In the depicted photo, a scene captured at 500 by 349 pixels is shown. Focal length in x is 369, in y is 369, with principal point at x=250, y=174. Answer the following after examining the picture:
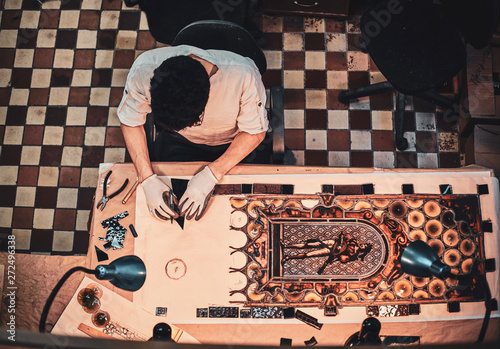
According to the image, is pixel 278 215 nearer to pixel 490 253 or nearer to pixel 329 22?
pixel 490 253

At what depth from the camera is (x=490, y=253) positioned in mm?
1967

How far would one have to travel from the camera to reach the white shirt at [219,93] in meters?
1.82

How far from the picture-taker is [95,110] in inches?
125

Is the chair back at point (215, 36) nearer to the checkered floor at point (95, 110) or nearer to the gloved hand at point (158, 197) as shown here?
the gloved hand at point (158, 197)

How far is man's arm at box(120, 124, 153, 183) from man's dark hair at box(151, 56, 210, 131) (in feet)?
1.66

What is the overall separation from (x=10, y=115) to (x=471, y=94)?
149 inches

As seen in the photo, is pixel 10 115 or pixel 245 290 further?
pixel 10 115

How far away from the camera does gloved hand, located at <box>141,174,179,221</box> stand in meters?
1.93

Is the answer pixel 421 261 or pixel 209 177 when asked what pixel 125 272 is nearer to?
pixel 209 177

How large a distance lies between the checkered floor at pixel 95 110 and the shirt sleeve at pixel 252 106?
1088 millimetres

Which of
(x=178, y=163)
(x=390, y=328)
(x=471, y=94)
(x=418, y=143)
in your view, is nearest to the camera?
(x=390, y=328)

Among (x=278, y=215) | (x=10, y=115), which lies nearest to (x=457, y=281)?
(x=278, y=215)

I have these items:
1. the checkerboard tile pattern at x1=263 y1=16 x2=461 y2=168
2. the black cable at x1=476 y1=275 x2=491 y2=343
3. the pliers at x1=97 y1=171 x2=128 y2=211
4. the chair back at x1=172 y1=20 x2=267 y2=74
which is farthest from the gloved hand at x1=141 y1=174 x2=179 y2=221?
the black cable at x1=476 y1=275 x2=491 y2=343

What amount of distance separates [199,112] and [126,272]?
2.94ft
